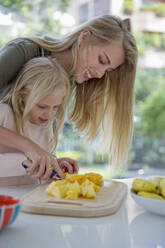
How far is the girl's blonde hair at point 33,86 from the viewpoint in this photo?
4.90 feet

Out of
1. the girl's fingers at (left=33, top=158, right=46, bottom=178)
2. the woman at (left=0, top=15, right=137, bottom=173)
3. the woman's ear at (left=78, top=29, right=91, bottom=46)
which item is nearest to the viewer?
the girl's fingers at (left=33, top=158, right=46, bottom=178)

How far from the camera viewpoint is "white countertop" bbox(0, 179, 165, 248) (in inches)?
30.4

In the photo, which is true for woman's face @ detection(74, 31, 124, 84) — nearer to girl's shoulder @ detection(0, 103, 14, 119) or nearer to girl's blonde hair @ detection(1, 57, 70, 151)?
girl's blonde hair @ detection(1, 57, 70, 151)

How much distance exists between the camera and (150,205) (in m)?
0.98

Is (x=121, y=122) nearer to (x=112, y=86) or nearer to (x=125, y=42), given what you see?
(x=112, y=86)

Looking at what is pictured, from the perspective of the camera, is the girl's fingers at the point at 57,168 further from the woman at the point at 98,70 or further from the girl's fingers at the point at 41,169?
the woman at the point at 98,70

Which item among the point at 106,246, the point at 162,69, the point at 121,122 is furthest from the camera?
the point at 162,69

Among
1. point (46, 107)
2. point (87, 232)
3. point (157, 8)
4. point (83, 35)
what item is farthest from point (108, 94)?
point (157, 8)

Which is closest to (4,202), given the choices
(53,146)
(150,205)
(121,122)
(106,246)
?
(106,246)

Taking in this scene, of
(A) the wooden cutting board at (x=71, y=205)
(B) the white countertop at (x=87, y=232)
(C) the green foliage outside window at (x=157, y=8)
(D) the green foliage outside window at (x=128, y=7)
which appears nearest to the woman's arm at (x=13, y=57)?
(A) the wooden cutting board at (x=71, y=205)

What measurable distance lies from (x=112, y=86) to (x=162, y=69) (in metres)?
6.49

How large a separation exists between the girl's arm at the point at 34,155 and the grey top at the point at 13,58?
28 centimetres

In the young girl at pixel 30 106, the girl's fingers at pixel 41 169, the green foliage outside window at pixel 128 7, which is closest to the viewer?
the girl's fingers at pixel 41 169

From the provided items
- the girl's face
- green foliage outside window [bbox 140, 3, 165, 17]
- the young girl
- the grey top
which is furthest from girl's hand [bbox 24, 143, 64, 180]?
green foliage outside window [bbox 140, 3, 165, 17]
